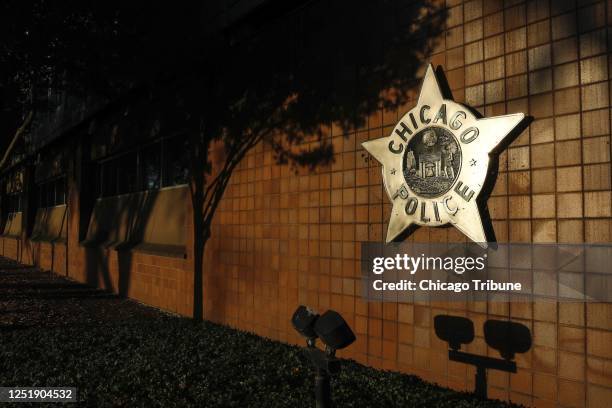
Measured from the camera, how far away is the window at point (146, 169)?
10656 millimetres

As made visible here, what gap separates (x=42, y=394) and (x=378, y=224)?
374 cm

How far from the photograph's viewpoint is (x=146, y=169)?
40.5 ft

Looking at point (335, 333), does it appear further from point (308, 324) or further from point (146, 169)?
point (146, 169)

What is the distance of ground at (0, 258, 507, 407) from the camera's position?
4.69 meters

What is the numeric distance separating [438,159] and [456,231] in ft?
2.40

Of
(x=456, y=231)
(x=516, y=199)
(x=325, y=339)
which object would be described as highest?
(x=516, y=199)

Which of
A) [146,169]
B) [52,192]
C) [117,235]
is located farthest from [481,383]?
[52,192]

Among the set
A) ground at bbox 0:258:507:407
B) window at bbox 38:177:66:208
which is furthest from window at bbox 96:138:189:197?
window at bbox 38:177:66:208

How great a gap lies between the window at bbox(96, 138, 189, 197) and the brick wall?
14.6ft

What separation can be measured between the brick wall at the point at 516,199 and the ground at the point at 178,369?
0.45 m

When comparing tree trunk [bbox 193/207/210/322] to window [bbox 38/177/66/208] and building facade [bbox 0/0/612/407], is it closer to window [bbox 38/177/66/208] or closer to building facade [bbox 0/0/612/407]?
building facade [bbox 0/0/612/407]

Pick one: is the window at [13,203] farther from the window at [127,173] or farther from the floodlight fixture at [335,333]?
the floodlight fixture at [335,333]

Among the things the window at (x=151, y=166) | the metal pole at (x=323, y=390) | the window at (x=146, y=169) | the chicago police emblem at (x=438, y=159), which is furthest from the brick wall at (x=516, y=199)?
the window at (x=151, y=166)

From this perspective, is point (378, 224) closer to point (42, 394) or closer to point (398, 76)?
point (398, 76)
